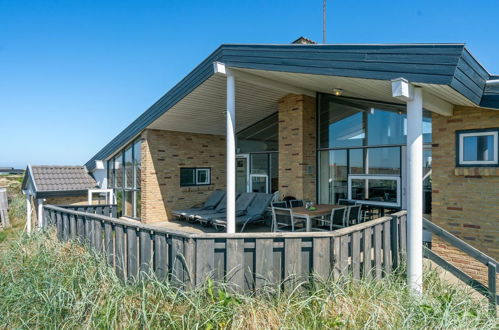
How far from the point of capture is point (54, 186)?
36.0 feet

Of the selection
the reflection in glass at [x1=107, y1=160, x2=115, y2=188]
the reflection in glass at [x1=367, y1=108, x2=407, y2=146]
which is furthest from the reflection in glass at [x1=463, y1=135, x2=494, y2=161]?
the reflection in glass at [x1=107, y1=160, x2=115, y2=188]

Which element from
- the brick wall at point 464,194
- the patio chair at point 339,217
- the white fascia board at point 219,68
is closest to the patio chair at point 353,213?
the patio chair at point 339,217

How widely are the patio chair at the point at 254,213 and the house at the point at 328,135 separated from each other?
696 millimetres

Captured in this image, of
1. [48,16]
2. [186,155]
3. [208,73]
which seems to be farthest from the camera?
[186,155]

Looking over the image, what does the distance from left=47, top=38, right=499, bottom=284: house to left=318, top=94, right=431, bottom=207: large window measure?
0.03 meters

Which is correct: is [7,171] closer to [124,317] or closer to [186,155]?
[186,155]

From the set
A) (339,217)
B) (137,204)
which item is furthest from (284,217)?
(137,204)

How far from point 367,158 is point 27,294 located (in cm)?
715

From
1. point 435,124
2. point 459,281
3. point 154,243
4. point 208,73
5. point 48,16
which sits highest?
point 48,16

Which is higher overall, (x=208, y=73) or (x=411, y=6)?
(x=411, y=6)

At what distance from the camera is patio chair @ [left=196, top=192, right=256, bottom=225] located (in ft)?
29.3

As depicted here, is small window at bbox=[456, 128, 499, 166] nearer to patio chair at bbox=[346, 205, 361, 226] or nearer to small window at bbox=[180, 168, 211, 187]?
patio chair at bbox=[346, 205, 361, 226]

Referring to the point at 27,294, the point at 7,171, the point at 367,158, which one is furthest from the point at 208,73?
the point at 7,171

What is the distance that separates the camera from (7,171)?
67.4 ft
